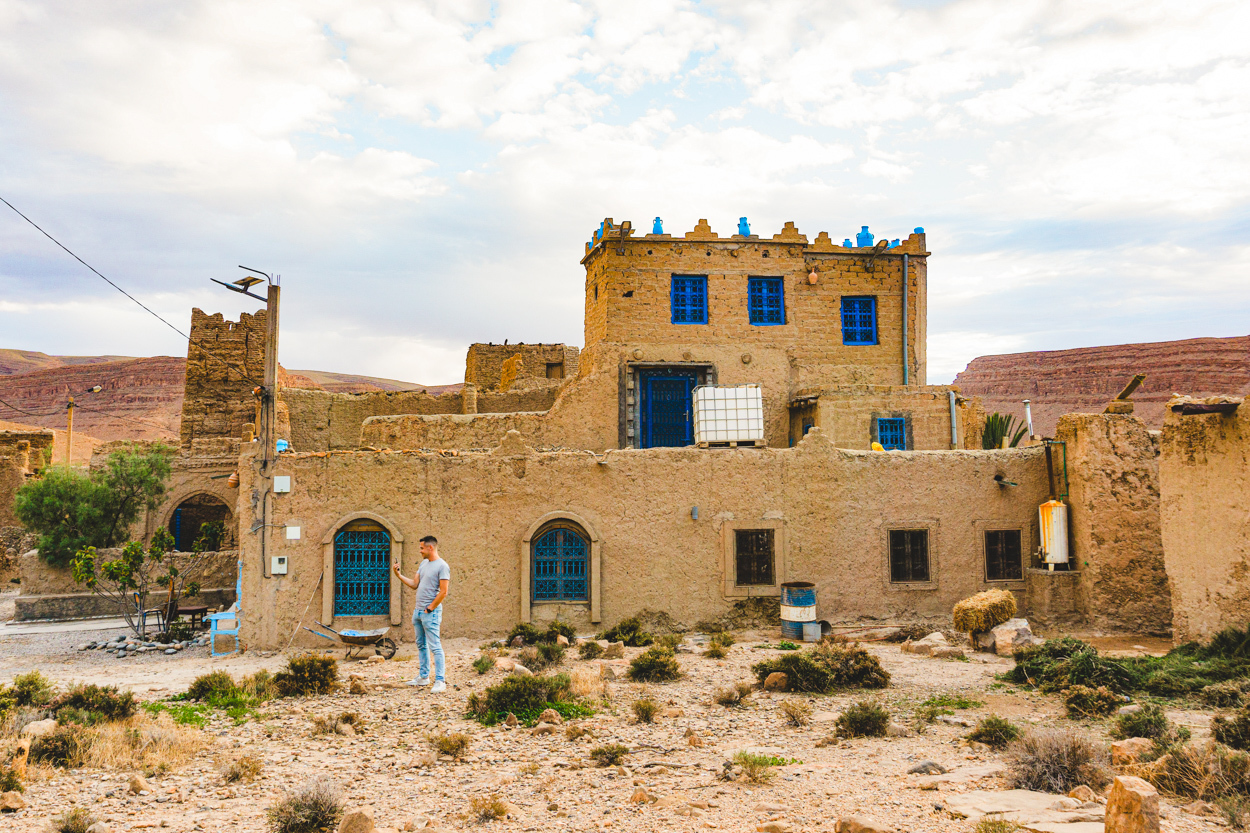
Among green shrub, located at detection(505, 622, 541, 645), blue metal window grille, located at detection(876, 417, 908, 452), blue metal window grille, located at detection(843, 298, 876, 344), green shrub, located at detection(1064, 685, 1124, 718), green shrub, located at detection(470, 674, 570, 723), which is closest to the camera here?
green shrub, located at detection(1064, 685, 1124, 718)

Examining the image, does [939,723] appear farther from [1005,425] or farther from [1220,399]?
[1005,425]

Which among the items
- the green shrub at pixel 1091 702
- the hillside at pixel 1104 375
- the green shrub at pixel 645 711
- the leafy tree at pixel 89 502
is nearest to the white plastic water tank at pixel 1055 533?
the green shrub at pixel 1091 702

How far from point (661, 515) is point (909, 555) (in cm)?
453

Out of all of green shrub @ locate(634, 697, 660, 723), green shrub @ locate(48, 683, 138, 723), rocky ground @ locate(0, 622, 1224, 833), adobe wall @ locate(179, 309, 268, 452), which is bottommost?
rocky ground @ locate(0, 622, 1224, 833)

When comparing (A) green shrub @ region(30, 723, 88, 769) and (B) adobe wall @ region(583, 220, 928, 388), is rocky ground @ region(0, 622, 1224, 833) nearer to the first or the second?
(A) green shrub @ region(30, 723, 88, 769)

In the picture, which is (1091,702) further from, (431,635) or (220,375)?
(220,375)

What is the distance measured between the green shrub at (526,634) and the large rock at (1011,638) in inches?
275

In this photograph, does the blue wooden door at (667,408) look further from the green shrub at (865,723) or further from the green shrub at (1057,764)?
the green shrub at (1057,764)

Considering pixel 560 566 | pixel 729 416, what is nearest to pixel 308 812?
pixel 560 566

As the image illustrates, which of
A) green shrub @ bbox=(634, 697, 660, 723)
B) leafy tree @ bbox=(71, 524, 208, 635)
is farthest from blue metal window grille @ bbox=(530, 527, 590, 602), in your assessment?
leafy tree @ bbox=(71, 524, 208, 635)

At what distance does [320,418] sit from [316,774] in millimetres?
14518

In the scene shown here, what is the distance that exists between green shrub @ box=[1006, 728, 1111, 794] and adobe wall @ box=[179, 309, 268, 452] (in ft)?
74.0

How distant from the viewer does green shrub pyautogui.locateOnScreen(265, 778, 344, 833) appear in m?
6.23

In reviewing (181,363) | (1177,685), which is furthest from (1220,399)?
(181,363)
